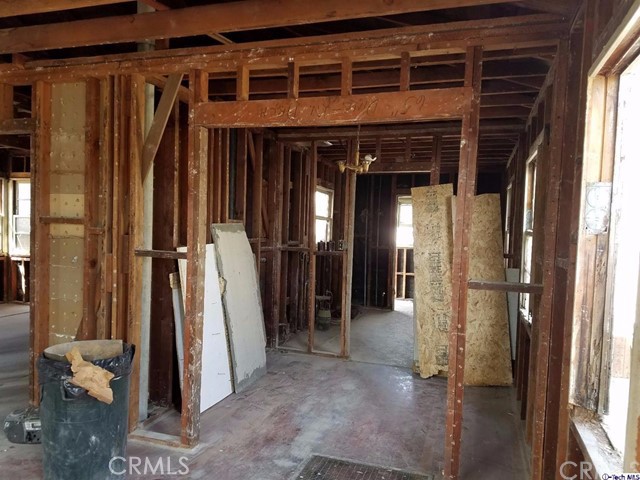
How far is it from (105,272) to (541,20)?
3.35 meters

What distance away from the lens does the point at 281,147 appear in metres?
5.99

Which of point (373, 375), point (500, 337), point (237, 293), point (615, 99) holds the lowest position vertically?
point (373, 375)

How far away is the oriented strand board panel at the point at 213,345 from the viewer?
3.96 metres

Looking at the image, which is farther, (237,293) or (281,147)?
(281,147)

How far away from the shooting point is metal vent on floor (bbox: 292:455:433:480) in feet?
9.55

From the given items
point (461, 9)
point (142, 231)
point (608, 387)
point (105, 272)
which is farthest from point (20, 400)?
point (461, 9)

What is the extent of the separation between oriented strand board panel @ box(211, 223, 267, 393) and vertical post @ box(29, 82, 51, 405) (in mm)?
1463

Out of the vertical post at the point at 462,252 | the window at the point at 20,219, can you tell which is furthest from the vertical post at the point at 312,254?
the window at the point at 20,219

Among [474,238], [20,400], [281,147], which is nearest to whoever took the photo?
[20,400]

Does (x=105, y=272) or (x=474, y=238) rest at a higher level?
(x=474, y=238)

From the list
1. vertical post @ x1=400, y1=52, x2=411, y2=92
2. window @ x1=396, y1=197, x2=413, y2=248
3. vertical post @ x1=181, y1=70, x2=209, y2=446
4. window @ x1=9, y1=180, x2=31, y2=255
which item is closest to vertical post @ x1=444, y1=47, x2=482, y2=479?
vertical post @ x1=400, y1=52, x2=411, y2=92

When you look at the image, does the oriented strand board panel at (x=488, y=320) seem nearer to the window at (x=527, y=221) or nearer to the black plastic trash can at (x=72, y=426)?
the window at (x=527, y=221)

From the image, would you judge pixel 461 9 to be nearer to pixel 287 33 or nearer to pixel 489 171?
pixel 287 33

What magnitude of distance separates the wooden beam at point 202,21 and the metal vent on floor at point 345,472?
9.37 feet
